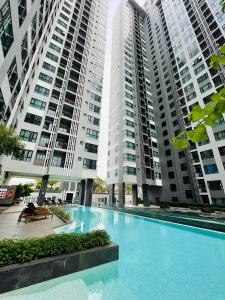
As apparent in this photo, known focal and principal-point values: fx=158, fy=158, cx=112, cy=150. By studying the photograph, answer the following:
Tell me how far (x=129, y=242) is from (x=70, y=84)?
103ft

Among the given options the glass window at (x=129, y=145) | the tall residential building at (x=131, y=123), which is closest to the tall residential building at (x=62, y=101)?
the glass window at (x=129, y=145)

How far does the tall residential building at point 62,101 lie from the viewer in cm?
2409

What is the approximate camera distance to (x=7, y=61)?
11.2 meters

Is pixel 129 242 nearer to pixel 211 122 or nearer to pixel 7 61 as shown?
pixel 211 122

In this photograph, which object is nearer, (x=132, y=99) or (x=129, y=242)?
(x=129, y=242)

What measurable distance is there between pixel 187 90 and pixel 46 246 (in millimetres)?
46349

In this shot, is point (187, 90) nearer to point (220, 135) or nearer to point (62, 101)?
point (220, 135)

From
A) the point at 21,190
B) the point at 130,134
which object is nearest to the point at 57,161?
the point at 21,190

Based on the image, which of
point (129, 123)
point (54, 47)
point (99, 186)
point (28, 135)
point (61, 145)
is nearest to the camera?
point (28, 135)

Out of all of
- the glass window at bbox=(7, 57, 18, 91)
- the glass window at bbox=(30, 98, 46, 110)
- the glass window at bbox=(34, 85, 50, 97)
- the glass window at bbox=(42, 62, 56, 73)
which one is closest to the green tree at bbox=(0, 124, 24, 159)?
the glass window at bbox=(7, 57, 18, 91)

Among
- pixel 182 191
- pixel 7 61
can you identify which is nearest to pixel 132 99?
pixel 182 191

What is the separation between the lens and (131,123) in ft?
138

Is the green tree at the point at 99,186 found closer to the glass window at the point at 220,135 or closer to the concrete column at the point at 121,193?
the concrete column at the point at 121,193

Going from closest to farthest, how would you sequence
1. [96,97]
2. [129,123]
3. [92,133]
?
[92,133], [96,97], [129,123]
